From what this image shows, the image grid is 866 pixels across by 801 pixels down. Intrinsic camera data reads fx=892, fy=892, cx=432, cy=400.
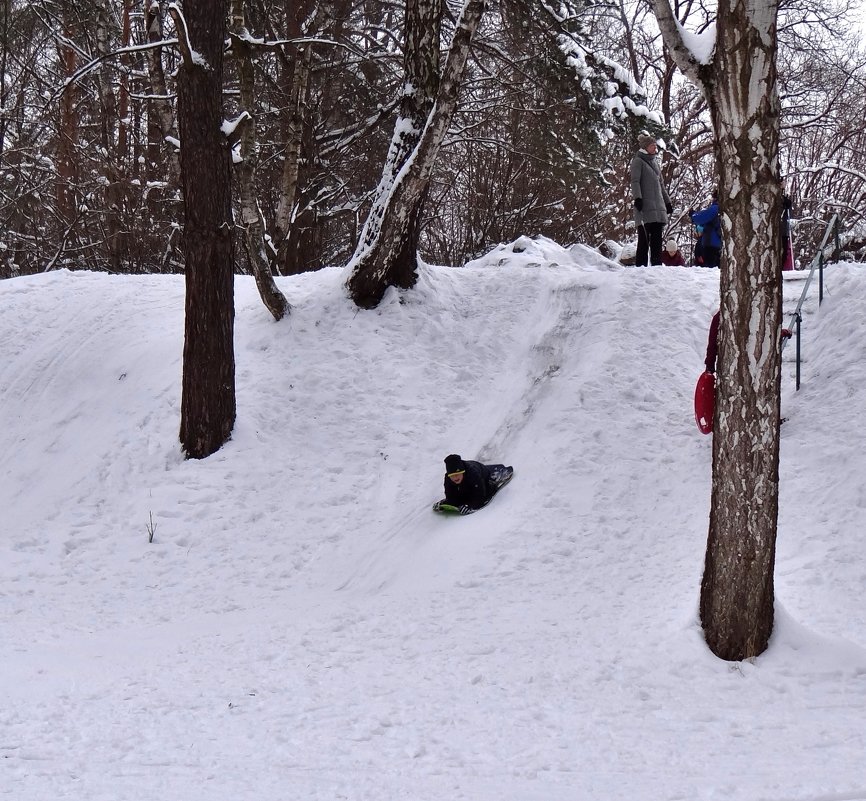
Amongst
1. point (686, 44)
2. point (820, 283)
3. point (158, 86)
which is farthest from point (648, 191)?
point (158, 86)

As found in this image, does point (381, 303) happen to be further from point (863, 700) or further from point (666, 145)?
point (863, 700)

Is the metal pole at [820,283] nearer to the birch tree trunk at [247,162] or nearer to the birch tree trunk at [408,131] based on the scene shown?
the birch tree trunk at [408,131]

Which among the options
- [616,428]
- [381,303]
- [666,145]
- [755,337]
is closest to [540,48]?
[666,145]

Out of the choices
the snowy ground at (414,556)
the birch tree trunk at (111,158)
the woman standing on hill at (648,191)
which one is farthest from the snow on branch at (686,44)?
the birch tree trunk at (111,158)

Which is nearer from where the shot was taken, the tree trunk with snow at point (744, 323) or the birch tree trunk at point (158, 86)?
the tree trunk with snow at point (744, 323)

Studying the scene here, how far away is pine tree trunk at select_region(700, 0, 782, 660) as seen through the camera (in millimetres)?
4379

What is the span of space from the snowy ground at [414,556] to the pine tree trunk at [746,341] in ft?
0.97

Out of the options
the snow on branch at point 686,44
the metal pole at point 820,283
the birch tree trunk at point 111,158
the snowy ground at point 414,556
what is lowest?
the snowy ground at point 414,556

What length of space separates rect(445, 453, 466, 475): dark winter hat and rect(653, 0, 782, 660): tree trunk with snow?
7.70ft

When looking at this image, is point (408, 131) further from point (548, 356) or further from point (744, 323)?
point (744, 323)

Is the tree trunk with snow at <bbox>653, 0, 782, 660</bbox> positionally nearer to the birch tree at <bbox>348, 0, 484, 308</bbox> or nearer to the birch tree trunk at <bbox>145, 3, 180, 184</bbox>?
the birch tree at <bbox>348, 0, 484, 308</bbox>

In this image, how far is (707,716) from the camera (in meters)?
4.35

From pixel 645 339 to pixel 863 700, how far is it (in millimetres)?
4817

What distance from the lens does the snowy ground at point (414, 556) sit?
410cm
